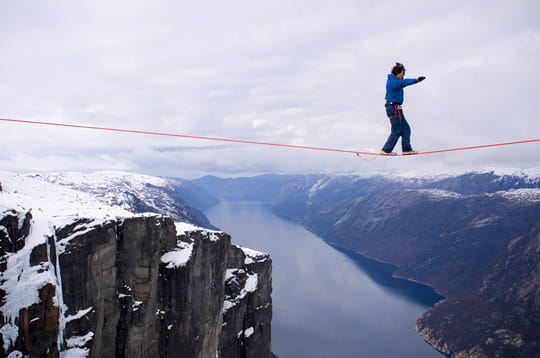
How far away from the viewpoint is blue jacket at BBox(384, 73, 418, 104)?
15.1 m

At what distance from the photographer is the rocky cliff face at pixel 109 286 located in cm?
2281

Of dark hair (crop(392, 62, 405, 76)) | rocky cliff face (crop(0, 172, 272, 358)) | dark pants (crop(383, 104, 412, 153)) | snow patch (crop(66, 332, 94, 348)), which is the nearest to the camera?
dark hair (crop(392, 62, 405, 76))

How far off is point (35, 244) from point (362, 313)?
451 feet

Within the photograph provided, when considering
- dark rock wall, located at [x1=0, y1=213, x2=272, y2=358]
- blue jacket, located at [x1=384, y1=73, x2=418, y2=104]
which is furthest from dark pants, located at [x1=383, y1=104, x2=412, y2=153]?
dark rock wall, located at [x1=0, y1=213, x2=272, y2=358]

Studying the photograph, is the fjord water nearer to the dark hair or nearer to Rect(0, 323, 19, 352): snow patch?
Rect(0, 323, 19, 352): snow patch

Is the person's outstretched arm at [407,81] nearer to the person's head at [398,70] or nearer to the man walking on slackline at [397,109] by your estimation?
the man walking on slackline at [397,109]

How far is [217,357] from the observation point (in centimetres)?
5125

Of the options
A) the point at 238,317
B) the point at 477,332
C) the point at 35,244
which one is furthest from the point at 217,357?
the point at 477,332

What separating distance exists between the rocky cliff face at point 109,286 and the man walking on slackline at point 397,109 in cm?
2427

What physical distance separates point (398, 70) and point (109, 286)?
31081mm

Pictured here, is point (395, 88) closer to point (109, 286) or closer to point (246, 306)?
point (109, 286)

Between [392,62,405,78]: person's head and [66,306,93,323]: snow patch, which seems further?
[66,306,93,323]: snow patch

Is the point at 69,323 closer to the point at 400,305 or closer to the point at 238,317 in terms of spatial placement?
the point at 238,317

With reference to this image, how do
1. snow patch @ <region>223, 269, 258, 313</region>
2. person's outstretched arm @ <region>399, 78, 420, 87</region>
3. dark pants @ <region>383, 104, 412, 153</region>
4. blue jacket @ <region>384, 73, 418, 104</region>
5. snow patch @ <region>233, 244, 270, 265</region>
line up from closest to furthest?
person's outstretched arm @ <region>399, 78, 420, 87</region>
blue jacket @ <region>384, 73, 418, 104</region>
dark pants @ <region>383, 104, 412, 153</region>
snow patch @ <region>223, 269, 258, 313</region>
snow patch @ <region>233, 244, 270, 265</region>
